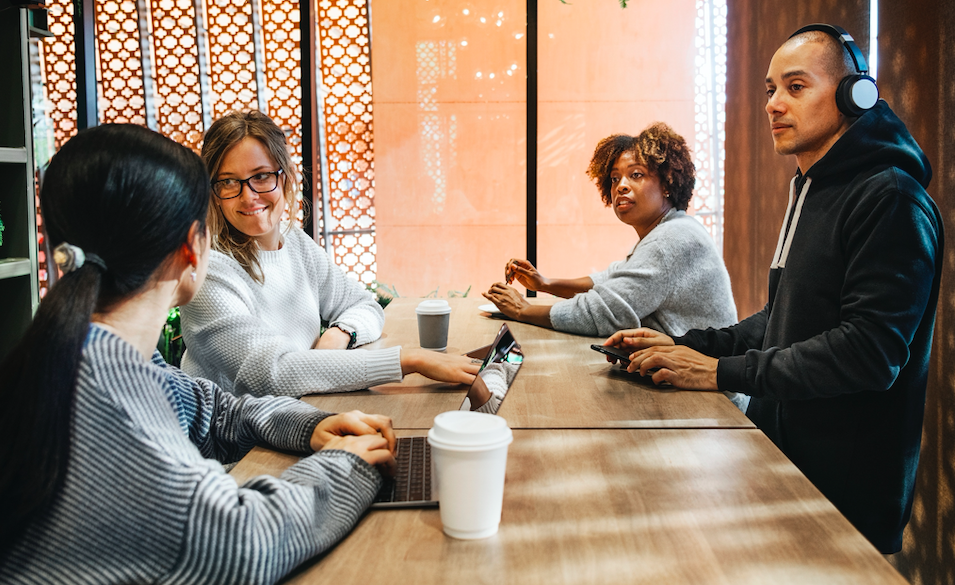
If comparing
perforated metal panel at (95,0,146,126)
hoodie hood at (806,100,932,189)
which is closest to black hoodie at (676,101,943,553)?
hoodie hood at (806,100,932,189)

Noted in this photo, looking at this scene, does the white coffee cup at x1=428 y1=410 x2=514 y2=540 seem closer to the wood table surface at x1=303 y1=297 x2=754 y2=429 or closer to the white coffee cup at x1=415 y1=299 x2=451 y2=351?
the wood table surface at x1=303 y1=297 x2=754 y2=429

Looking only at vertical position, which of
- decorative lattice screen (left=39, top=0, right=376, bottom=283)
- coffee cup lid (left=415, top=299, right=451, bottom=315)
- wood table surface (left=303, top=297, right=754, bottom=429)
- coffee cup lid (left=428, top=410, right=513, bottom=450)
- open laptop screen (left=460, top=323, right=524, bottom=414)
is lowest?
wood table surface (left=303, top=297, right=754, bottom=429)

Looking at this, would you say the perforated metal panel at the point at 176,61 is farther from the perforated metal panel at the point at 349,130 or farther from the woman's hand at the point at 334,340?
the woman's hand at the point at 334,340

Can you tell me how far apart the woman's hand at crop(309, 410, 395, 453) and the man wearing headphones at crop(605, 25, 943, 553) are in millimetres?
722

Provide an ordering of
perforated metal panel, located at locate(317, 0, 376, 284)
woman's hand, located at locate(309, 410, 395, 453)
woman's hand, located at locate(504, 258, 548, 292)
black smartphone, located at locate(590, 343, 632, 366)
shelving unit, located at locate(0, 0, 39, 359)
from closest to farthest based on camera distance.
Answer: woman's hand, located at locate(309, 410, 395, 453), black smartphone, located at locate(590, 343, 632, 366), shelving unit, located at locate(0, 0, 39, 359), woman's hand, located at locate(504, 258, 548, 292), perforated metal panel, located at locate(317, 0, 376, 284)

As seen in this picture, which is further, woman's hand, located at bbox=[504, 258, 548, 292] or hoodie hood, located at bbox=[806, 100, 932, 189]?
woman's hand, located at bbox=[504, 258, 548, 292]

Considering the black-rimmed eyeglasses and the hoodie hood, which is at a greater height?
the hoodie hood

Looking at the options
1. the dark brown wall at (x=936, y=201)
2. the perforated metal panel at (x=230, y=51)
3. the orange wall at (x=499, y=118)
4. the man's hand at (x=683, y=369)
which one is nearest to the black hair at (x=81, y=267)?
the man's hand at (x=683, y=369)

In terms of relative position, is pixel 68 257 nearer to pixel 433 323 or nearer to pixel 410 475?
pixel 410 475

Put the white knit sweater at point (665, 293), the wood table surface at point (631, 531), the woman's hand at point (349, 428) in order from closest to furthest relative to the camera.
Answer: the wood table surface at point (631, 531) < the woman's hand at point (349, 428) < the white knit sweater at point (665, 293)

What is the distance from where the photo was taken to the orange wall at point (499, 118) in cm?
421

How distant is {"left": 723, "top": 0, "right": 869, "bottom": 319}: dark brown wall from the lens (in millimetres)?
3348

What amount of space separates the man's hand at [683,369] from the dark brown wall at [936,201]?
940 mm

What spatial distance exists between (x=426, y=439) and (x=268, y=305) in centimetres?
79
